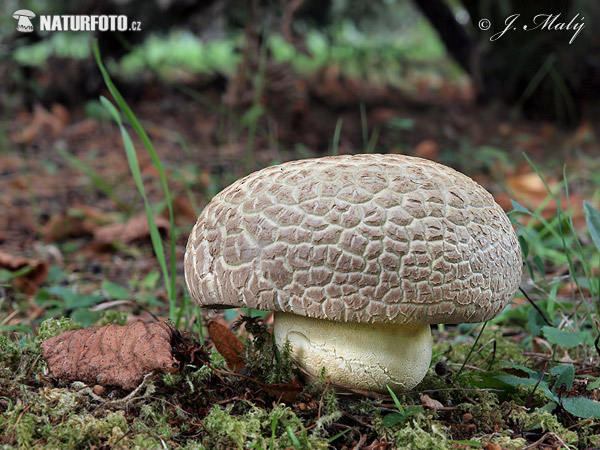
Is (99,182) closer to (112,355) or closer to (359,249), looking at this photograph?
(112,355)

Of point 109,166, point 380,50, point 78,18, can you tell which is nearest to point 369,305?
point 109,166

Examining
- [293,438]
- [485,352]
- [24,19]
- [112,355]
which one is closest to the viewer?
[293,438]

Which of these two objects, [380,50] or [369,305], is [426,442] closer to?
[369,305]

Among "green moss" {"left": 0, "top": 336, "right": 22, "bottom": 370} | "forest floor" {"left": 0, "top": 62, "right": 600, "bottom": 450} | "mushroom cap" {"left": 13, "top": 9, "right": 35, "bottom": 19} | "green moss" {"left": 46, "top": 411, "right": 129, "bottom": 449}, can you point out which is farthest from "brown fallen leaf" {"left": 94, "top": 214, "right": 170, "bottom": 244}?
"mushroom cap" {"left": 13, "top": 9, "right": 35, "bottom": 19}

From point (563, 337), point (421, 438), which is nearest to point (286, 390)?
point (421, 438)

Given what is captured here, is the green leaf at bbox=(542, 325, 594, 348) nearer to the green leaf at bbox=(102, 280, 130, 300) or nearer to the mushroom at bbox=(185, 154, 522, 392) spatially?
the mushroom at bbox=(185, 154, 522, 392)
